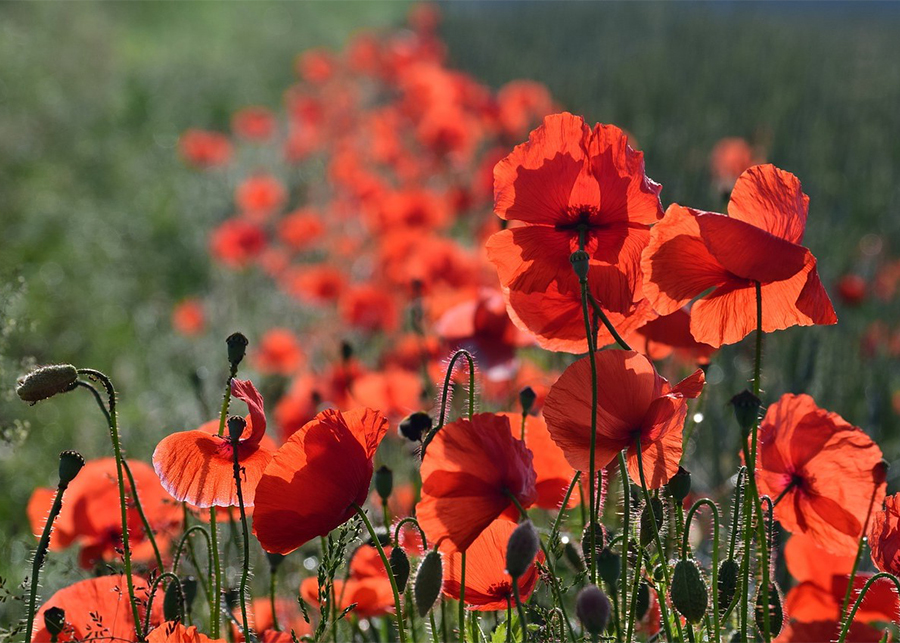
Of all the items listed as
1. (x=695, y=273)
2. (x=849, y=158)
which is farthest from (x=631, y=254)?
(x=849, y=158)

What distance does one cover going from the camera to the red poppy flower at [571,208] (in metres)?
1.19

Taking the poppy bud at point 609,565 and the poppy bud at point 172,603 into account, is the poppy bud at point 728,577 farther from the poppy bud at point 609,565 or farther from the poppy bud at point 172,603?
the poppy bud at point 172,603

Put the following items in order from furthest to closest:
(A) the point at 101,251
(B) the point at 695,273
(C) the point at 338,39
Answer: (C) the point at 338,39, (A) the point at 101,251, (B) the point at 695,273

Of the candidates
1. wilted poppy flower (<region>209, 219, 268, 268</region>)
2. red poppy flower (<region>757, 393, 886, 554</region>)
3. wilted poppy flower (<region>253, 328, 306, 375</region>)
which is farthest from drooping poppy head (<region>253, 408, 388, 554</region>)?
wilted poppy flower (<region>209, 219, 268, 268</region>)

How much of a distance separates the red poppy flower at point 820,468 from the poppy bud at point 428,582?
17.7 inches

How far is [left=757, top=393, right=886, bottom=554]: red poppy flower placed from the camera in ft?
4.00

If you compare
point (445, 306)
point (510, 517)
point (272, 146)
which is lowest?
point (510, 517)

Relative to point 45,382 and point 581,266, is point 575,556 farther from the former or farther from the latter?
point 45,382

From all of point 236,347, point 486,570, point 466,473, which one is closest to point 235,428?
point 236,347

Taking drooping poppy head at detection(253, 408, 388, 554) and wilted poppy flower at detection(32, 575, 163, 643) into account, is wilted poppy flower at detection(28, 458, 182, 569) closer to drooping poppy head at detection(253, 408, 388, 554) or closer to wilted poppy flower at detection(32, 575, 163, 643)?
wilted poppy flower at detection(32, 575, 163, 643)

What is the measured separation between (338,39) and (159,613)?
59.4 feet

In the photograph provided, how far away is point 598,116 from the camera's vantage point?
7.94 meters

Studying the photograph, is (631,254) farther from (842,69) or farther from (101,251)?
(842,69)

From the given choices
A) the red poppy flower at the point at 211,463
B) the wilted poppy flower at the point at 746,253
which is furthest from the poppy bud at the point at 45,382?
the wilted poppy flower at the point at 746,253
